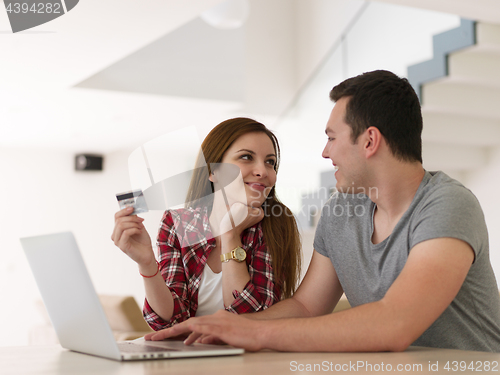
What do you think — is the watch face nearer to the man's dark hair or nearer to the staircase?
the man's dark hair

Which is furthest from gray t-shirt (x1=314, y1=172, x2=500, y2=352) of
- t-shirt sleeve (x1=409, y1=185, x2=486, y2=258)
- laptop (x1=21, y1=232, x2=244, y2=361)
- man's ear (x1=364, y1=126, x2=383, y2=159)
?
laptop (x1=21, y1=232, x2=244, y2=361)

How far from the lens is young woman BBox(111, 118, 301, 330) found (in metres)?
1.37

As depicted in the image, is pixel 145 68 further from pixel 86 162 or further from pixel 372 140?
pixel 372 140

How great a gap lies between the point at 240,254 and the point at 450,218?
2.00 ft

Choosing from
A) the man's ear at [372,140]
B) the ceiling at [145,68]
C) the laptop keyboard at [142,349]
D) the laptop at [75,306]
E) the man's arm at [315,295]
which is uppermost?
the ceiling at [145,68]

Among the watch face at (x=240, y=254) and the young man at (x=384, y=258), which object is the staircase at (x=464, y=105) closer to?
the young man at (x=384, y=258)

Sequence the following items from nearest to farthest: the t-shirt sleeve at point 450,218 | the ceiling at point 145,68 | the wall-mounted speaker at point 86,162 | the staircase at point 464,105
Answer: the t-shirt sleeve at point 450,218 → the ceiling at point 145,68 → the staircase at point 464,105 → the wall-mounted speaker at point 86,162

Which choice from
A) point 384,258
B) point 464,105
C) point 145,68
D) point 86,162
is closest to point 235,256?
point 384,258

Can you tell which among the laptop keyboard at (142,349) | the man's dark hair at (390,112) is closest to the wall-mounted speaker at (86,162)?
the man's dark hair at (390,112)

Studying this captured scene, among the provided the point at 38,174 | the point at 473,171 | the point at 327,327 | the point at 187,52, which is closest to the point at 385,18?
the point at 473,171

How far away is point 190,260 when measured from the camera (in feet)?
4.77

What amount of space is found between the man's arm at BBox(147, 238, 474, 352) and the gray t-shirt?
95 mm

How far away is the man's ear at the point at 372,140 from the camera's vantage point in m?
1.23

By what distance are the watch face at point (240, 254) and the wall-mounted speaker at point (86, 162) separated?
5504 mm
